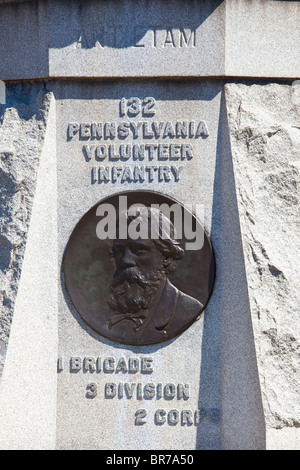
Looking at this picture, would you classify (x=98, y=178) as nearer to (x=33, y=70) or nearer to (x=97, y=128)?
(x=97, y=128)

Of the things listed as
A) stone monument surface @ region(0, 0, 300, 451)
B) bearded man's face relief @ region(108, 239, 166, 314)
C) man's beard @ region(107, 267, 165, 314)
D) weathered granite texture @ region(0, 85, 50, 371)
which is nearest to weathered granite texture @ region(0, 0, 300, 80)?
stone monument surface @ region(0, 0, 300, 451)

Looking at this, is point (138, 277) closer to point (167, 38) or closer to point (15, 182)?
point (15, 182)

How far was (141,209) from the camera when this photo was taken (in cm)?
653

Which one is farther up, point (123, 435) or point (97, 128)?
point (97, 128)

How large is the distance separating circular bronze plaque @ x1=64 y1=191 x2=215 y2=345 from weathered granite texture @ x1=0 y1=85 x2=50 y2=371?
51 centimetres

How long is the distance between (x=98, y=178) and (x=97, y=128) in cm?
45

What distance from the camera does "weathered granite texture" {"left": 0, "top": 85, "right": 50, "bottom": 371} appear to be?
251 inches

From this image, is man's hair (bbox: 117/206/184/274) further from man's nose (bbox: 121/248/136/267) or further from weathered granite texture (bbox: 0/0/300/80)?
weathered granite texture (bbox: 0/0/300/80)

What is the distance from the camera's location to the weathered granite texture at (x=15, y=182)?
6371mm

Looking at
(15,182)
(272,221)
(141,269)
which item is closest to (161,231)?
(141,269)

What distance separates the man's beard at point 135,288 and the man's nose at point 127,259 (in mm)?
45

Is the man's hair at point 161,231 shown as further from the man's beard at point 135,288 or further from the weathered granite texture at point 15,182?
the weathered granite texture at point 15,182

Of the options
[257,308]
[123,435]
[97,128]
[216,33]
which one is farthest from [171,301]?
[216,33]

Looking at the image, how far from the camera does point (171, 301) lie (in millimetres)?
6469
